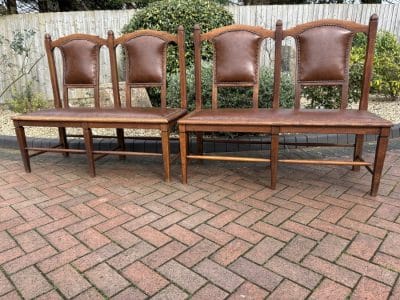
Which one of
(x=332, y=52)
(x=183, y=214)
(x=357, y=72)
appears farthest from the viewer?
(x=357, y=72)

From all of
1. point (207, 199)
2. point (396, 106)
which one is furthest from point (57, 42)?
point (396, 106)

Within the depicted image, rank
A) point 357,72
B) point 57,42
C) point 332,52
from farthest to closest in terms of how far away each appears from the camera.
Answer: point 357,72, point 57,42, point 332,52

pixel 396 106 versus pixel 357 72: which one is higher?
pixel 357 72

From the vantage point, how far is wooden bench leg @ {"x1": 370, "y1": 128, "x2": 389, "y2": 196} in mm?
2297

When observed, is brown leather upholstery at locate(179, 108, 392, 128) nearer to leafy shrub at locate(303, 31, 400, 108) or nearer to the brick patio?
the brick patio

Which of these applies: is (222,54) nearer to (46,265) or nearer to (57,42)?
(57,42)

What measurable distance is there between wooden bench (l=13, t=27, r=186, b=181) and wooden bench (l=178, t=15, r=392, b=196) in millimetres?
197

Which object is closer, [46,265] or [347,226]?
[46,265]

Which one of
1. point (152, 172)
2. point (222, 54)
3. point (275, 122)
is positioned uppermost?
point (222, 54)

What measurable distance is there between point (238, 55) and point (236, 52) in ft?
0.10

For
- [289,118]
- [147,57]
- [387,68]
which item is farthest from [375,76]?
[147,57]

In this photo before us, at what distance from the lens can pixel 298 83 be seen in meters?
2.91

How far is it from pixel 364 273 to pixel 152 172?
1905mm

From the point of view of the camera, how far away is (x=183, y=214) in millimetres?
2215
